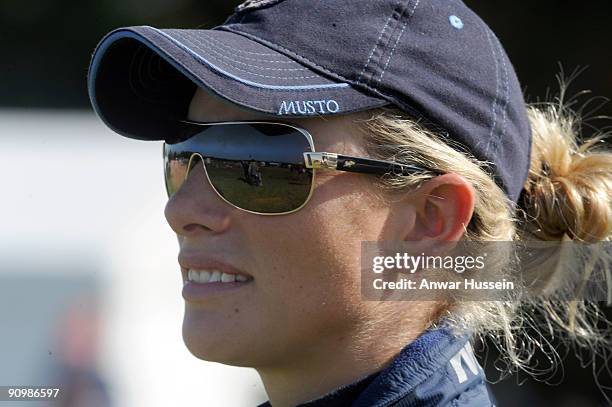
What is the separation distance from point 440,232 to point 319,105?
0.34 meters

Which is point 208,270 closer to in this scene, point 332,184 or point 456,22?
point 332,184

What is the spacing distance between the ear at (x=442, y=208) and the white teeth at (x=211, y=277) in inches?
12.6

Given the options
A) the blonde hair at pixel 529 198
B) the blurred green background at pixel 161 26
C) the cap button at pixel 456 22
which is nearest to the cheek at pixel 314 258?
the blonde hair at pixel 529 198

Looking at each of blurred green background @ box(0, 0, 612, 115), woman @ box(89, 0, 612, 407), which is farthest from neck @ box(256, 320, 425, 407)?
blurred green background @ box(0, 0, 612, 115)

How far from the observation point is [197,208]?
1.64 m

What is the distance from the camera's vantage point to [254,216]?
1583 mm

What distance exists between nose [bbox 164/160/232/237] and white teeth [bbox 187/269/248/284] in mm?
73

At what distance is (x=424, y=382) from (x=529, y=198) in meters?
0.60

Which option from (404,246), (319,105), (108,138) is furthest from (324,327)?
(108,138)

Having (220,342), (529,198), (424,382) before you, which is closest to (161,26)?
(529,198)

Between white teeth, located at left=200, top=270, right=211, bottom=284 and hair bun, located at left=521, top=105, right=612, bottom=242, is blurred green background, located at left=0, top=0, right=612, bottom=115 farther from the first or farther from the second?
white teeth, located at left=200, top=270, right=211, bottom=284

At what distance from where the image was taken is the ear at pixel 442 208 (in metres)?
1.62

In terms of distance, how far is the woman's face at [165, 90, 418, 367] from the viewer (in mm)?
1558

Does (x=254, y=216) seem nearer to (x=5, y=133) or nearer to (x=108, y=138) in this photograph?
(x=108, y=138)
